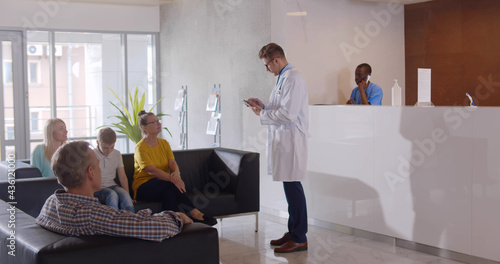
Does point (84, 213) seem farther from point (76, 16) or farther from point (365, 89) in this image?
point (76, 16)

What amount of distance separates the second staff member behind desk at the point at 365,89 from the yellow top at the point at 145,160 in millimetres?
2365

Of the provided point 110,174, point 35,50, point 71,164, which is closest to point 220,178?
point 110,174

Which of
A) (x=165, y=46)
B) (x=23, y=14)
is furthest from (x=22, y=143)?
(x=165, y=46)

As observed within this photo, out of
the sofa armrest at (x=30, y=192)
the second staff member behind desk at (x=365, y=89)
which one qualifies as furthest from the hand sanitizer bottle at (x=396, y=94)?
the sofa armrest at (x=30, y=192)

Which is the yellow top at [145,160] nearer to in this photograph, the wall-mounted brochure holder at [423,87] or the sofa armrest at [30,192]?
the sofa armrest at [30,192]

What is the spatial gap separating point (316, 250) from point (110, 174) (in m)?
1.86

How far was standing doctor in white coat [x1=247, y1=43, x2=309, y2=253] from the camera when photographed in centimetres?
A: 479

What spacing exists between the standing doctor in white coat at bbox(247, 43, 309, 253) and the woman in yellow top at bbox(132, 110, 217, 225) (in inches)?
27.4

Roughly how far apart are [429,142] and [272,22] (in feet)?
8.11

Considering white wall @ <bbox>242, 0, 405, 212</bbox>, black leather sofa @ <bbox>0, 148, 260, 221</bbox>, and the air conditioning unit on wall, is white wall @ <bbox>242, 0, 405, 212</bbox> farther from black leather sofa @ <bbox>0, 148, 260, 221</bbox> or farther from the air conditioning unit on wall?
the air conditioning unit on wall

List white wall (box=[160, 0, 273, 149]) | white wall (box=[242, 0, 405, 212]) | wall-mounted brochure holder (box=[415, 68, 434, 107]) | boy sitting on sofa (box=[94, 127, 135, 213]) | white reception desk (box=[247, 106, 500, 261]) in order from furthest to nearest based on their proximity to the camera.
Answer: white wall (box=[160, 0, 273, 149]) < white wall (box=[242, 0, 405, 212]) < wall-mounted brochure holder (box=[415, 68, 434, 107]) < boy sitting on sofa (box=[94, 127, 135, 213]) < white reception desk (box=[247, 106, 500, 261])

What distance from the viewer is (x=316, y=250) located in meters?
4.99

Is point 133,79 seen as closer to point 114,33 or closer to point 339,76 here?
point 114,33

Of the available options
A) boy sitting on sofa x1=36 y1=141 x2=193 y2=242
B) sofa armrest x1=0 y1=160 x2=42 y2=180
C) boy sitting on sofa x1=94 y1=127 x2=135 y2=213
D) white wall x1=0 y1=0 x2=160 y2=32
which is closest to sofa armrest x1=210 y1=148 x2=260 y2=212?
boy sitting on sofa x1=94 y1=127 x2=135 y2=213
